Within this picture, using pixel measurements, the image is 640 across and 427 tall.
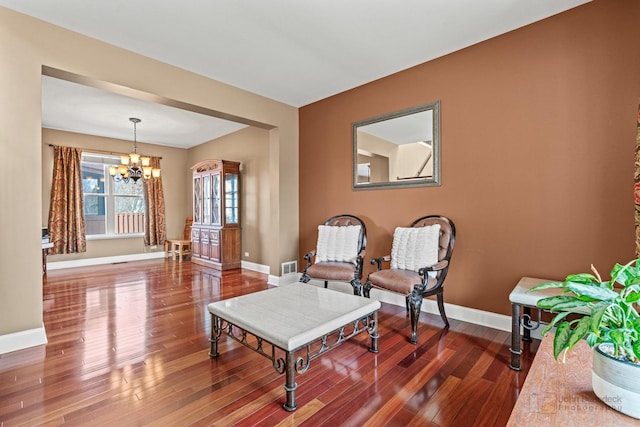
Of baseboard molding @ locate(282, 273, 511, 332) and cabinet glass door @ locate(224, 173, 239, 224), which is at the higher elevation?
cabinet glass door @ locate(224, 173, 239, 224)

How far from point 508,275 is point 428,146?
4.89 feet

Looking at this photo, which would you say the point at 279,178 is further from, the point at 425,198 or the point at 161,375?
the point at 161,375

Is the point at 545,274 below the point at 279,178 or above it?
below

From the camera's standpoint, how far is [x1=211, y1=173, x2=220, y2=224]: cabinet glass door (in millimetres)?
5777

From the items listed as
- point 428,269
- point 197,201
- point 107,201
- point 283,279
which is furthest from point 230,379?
point 107,201

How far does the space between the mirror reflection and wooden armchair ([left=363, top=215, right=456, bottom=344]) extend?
546 mm

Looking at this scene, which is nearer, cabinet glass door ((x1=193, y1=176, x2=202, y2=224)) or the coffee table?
the coffee table

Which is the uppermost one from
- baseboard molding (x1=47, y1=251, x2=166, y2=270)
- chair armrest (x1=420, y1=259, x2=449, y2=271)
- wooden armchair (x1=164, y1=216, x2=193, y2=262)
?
chair armrest (x1=420, y1=259, x2=449, y2=271)

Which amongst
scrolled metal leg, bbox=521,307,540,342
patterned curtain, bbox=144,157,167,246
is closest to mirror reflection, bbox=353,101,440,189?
scrolled metal leg, bbox=521,307,540,342

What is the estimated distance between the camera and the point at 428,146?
3213 mm

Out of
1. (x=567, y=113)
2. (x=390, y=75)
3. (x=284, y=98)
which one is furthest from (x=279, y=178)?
(x=567, y=113)

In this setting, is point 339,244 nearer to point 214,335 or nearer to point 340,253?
point 340,253

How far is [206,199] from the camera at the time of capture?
6113mm

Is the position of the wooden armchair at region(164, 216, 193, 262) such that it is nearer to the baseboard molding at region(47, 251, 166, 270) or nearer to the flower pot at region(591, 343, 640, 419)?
the baseboard molding at region(47, 251, 166, 270)
